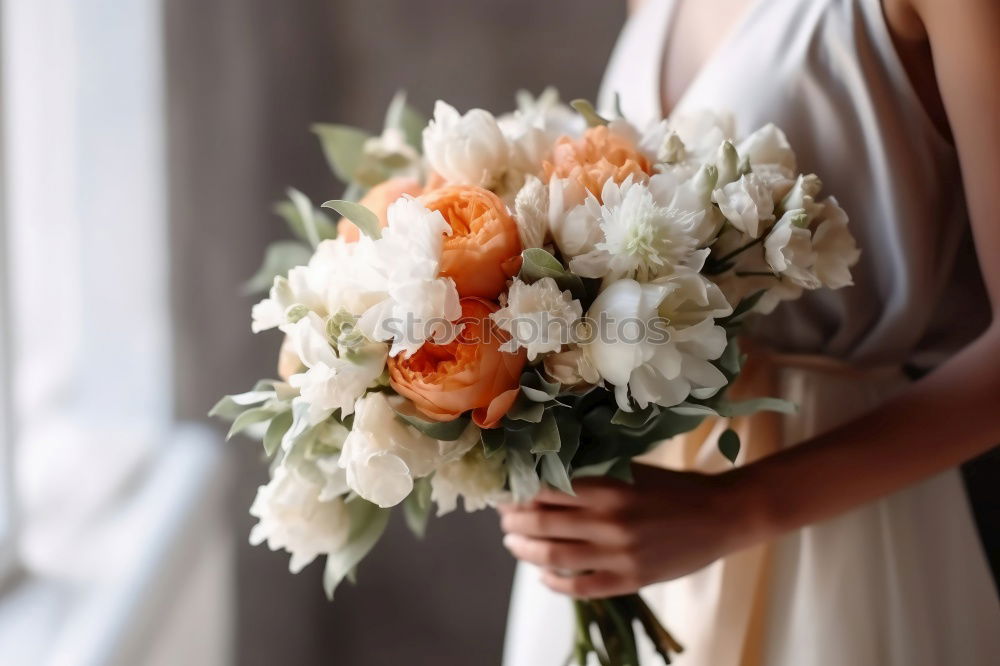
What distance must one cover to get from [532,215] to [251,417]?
11.0 inches

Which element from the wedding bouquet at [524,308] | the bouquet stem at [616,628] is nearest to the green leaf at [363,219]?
the wedding bouquet at [524,308]

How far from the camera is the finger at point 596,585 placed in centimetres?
78

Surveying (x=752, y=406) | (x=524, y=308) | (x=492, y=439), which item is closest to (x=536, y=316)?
(x=524, y=308)

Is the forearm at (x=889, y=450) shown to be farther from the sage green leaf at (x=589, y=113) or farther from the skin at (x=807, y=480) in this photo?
the sage green leaf at (x=589, y=113)

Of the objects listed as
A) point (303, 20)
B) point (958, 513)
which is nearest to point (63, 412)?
point (303, 20)

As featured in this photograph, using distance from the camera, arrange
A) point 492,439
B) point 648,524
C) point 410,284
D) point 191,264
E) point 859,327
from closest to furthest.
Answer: point 410,284
point 492,439
point 648,524
point 859,327
point 191,264

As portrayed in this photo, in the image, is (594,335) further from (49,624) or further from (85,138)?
(85,138)

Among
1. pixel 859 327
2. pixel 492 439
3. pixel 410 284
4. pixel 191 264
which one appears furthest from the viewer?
pixel 191 264

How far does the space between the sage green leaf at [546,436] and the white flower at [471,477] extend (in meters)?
0.05

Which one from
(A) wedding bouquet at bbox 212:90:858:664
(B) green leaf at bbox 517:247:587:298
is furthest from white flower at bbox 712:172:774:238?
(B) green leaf at bbox 517:247:587:298

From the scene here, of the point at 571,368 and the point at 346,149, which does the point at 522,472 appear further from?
the point at 346,149

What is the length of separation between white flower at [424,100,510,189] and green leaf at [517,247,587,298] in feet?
0.37

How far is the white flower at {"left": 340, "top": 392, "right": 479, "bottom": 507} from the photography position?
1.94 feet

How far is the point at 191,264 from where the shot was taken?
4.62 feet
